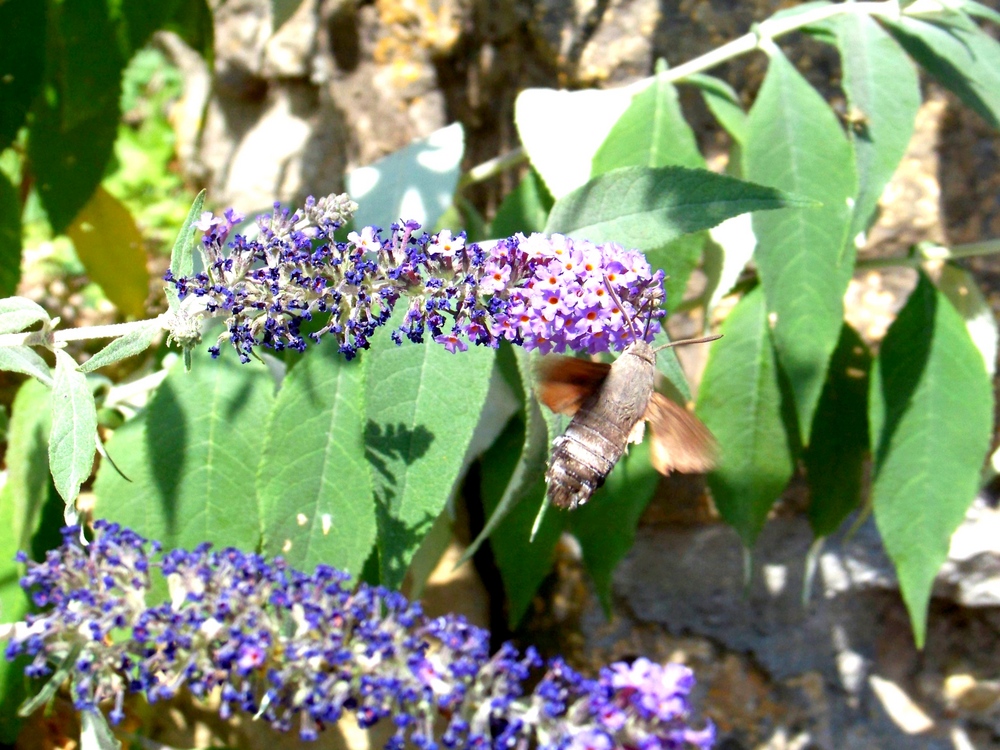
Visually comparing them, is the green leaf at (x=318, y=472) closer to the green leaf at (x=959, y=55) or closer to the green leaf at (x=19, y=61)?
the green leaf at (x=19, y=61)

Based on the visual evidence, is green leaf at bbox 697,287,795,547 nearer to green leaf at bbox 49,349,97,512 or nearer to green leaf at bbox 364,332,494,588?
green leaf at bbox 364,332,494,588

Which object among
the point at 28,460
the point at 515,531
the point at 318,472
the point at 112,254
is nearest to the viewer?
the point at 318,472

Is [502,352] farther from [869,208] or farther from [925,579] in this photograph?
[925,579]

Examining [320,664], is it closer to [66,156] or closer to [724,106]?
[724,106]

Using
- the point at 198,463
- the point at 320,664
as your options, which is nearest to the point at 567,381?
the point at 320,664

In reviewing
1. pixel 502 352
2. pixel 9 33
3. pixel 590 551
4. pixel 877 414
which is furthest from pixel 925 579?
pixel 9 33

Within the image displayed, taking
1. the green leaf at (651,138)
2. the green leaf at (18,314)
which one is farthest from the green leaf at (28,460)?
the green leaf at (651,138)
